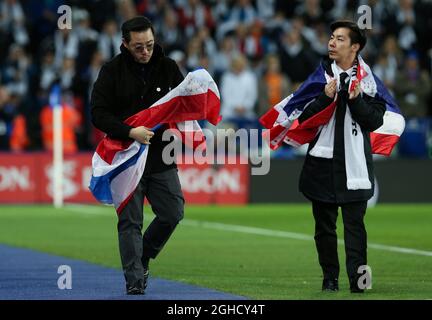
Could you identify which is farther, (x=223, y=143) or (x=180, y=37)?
(x=180, y=37)

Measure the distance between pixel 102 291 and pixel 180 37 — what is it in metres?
17.5

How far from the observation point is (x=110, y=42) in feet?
89.4

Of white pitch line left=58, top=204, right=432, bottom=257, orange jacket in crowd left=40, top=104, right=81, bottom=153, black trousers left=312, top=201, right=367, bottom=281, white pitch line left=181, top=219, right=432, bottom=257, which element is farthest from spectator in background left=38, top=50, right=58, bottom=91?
black trousers left=312, top=201, right=367, bottom=281

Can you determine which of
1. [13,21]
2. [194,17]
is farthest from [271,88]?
[13,21]

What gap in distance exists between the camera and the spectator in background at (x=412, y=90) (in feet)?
88.3

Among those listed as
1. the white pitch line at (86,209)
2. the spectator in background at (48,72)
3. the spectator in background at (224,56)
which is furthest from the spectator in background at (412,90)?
the spectator in background at (48,72)

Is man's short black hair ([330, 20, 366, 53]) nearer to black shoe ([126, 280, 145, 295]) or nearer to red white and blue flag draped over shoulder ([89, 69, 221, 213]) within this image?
red white and blue flag draped over shoulder ([89, 69, 221, 213])

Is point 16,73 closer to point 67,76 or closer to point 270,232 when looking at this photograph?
point 67,76

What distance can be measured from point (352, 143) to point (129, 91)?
2037mm

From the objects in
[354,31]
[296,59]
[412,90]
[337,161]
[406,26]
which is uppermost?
[406,26]

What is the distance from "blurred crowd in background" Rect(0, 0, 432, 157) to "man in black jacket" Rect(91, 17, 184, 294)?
560 inches

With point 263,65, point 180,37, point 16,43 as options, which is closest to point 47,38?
point 16,43

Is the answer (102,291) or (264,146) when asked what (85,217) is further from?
(102,291)
